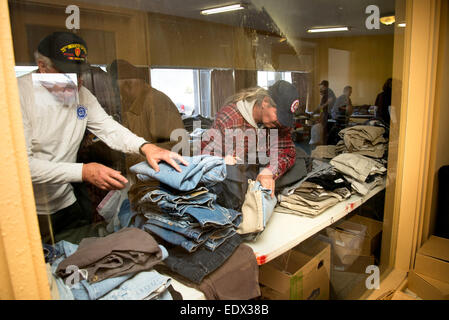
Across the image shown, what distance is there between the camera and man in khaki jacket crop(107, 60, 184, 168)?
120 centimetres

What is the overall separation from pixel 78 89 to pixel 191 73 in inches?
23.5

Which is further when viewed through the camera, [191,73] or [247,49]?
[247,49]

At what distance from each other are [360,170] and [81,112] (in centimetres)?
132

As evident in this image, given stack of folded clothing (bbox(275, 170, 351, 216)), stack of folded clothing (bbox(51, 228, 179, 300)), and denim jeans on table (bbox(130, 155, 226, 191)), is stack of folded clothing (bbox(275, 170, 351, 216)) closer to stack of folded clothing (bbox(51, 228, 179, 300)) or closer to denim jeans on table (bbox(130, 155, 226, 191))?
denim jeans on table (bbox(130, 155, 226, 191))

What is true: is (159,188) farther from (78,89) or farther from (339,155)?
(339,155)

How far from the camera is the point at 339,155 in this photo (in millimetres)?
1728

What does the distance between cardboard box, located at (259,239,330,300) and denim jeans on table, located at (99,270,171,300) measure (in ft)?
1.12

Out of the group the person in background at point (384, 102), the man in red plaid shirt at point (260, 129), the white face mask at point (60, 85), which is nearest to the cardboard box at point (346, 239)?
the man in red plaid shirt at point (260, 129)

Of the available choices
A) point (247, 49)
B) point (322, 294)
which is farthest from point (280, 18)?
point (322, 294)

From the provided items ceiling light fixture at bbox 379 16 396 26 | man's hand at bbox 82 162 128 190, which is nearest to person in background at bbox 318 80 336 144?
ceiling light fixture at bbox 379 16 396 26

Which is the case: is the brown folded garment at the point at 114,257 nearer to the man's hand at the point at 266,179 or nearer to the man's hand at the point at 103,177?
the man's hand at the point at 103,177

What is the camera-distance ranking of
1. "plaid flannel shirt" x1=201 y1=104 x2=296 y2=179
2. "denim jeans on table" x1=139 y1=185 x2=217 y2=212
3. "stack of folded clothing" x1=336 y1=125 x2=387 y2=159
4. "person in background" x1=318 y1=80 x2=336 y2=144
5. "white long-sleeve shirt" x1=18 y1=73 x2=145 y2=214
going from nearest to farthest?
1. "white long-sleeve shirt" x1=18 y1=73 x2=145 y2=214
2. "denim jeans on table" x1=139 y1=185 x2=217 y2=212
3. "plaid flannel shirt" x1=201 y1=104 x2=296 y2=179
4. "stack of folded clothing" x1=336 y1=125 x2=387 y2=159
5. "person in background" x1=318 y1=80 x2=336 y2=144

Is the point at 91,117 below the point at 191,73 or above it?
below

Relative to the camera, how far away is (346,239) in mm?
1529
